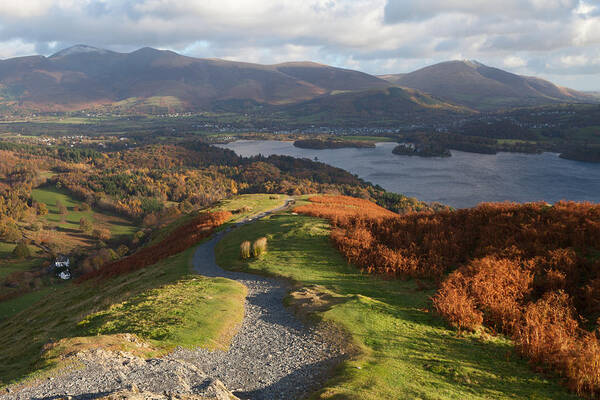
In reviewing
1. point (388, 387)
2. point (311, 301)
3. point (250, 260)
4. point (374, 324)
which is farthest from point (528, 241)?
point (250, 260)

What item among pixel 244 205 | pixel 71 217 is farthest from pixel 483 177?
pixel 71 217

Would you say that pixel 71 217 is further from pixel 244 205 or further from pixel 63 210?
pixel 244 205

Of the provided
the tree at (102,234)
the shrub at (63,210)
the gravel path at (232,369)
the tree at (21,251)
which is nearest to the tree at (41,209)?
→ the shrub at (63,210)

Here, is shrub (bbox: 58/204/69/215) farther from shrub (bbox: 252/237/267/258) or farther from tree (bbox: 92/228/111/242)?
shrub (bbox: 252/237/267/258)

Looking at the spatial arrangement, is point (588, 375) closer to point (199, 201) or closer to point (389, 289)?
point (389, 289)

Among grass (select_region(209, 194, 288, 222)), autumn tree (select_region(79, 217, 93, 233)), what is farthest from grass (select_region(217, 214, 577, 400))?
autumn tree (select_region(79, 217, 93, 233))

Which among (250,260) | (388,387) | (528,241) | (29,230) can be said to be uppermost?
(528,241)
